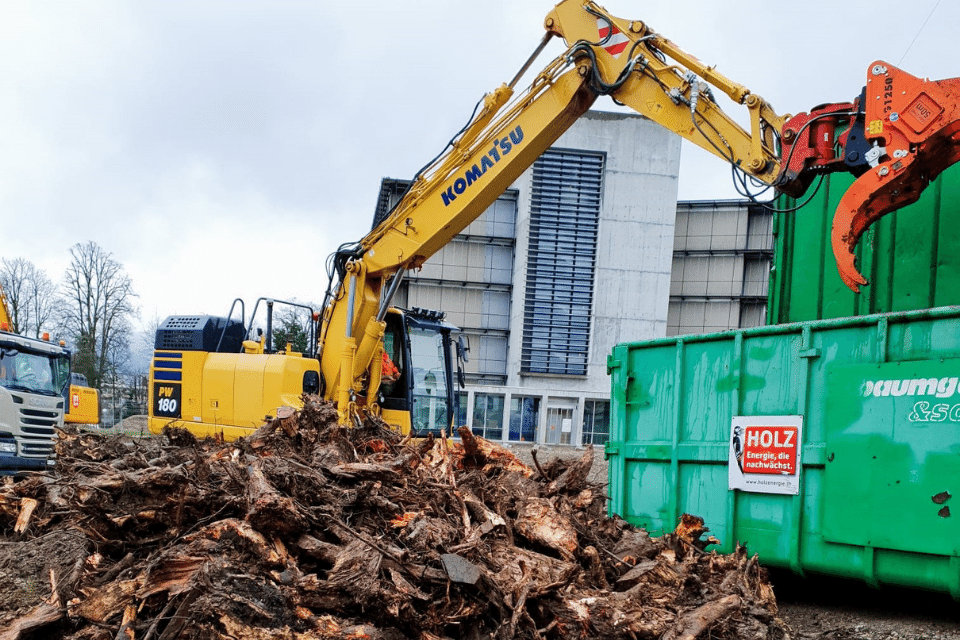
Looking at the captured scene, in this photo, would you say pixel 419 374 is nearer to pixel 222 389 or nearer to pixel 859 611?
pixel 222 389

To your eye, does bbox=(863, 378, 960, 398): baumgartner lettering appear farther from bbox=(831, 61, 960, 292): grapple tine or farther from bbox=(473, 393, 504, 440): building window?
bbox=(473, 393, 504, 440): building window

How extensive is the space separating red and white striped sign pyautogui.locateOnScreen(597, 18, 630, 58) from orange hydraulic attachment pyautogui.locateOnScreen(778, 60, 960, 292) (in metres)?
2.38

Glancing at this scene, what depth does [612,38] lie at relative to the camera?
7602 mm

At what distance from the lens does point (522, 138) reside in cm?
833

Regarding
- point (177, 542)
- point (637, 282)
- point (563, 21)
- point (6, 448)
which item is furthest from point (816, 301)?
point (637, 282)

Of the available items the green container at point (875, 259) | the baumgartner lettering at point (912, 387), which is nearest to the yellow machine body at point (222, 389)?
the green container at point (875, 259)

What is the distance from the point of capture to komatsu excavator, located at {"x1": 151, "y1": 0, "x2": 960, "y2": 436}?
5273 mm

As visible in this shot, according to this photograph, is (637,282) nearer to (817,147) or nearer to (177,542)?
(817,147)

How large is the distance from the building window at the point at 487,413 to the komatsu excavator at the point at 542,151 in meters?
22.4

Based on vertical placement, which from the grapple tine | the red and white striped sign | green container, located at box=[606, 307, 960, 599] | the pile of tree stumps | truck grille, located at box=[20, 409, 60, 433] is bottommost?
truck grille, located at box=[20, 409, 60, 433]

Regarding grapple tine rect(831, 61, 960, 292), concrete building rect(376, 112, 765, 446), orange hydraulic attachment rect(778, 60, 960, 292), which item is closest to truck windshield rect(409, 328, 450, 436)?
orange hydraulic attachment rect(778, 60, 960, 292)

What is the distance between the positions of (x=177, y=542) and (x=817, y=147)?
524 cm

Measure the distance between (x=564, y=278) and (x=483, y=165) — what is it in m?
25.5

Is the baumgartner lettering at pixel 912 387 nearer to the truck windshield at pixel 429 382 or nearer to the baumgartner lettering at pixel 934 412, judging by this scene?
the baumgartner lettering at pixel 934 412
